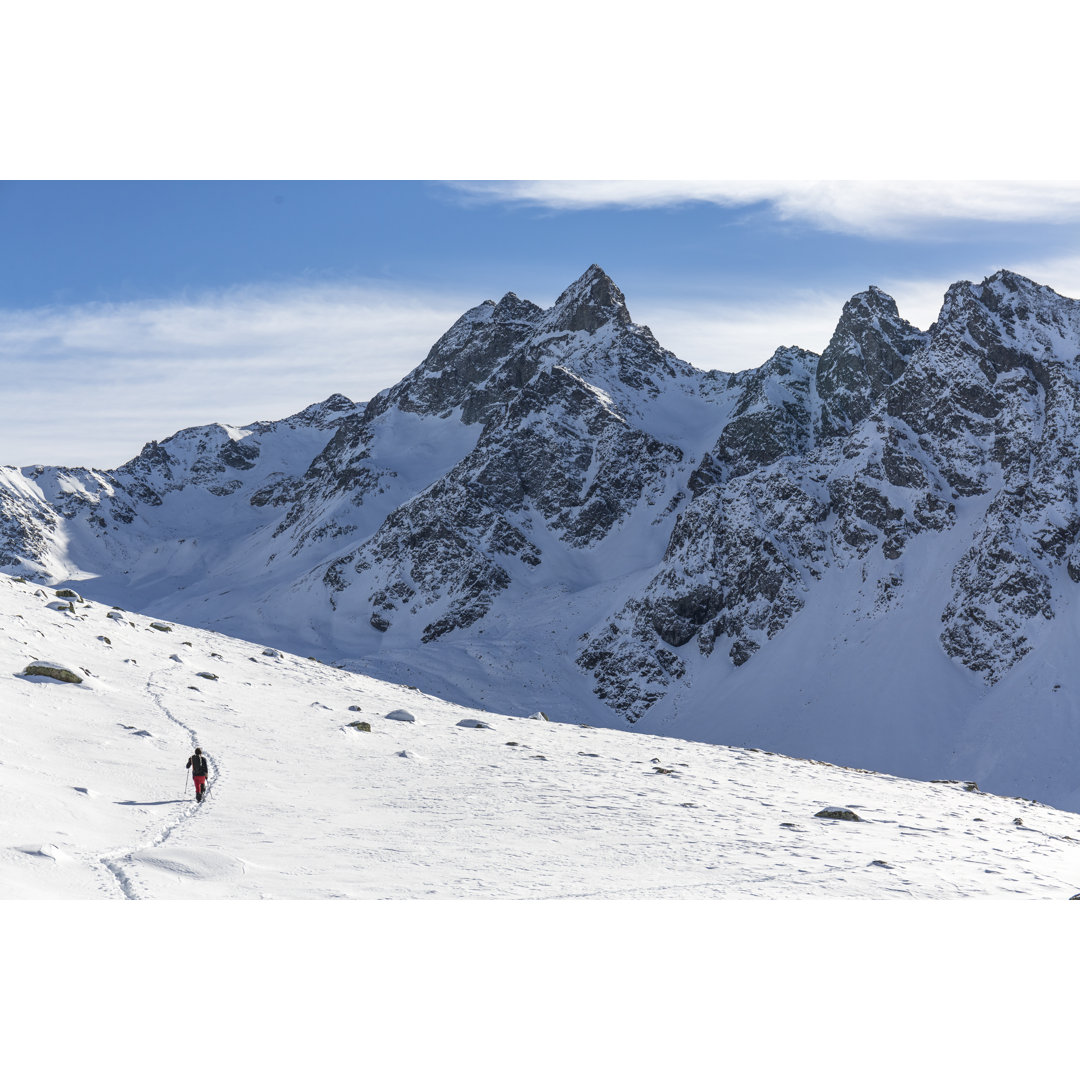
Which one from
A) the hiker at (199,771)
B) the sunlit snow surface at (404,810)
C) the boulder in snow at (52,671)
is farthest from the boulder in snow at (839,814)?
the boulder in snow at (52,671)

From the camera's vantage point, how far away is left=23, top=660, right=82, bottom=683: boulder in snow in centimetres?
2845

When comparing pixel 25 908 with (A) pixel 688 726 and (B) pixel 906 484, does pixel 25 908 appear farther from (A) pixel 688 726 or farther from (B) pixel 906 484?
(B) pixel 906 484

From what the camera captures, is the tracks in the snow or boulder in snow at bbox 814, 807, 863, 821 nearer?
the tracks in the snow

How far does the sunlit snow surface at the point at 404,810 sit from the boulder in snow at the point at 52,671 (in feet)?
1.40

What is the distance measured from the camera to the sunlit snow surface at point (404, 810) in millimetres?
14766

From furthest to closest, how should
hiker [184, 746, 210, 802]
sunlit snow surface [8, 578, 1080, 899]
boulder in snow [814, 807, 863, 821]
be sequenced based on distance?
boulder in snow [814, 807, 863, 821] → hiker [184, 746, 210, 802] → sunlit snow surface [8, 578, 1080, 899]

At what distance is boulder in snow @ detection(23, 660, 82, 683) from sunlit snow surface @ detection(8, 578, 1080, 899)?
0.43 metres

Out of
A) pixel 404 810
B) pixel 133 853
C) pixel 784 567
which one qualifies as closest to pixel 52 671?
pixel 404 810

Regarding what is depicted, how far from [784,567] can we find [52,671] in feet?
335

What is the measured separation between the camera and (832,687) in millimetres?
102000

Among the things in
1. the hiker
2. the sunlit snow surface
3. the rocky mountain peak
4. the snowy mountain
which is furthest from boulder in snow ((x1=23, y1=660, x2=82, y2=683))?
the rocky mountain peak

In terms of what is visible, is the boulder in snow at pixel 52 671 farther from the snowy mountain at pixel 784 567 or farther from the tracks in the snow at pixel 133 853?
the snowy mountain at pixel 784 567

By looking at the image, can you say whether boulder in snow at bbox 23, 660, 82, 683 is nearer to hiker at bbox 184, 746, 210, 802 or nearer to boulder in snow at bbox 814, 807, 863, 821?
hiker at bbox 184, 746, 210, 802

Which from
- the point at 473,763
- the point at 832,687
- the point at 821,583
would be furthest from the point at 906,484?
the point at 473,763
